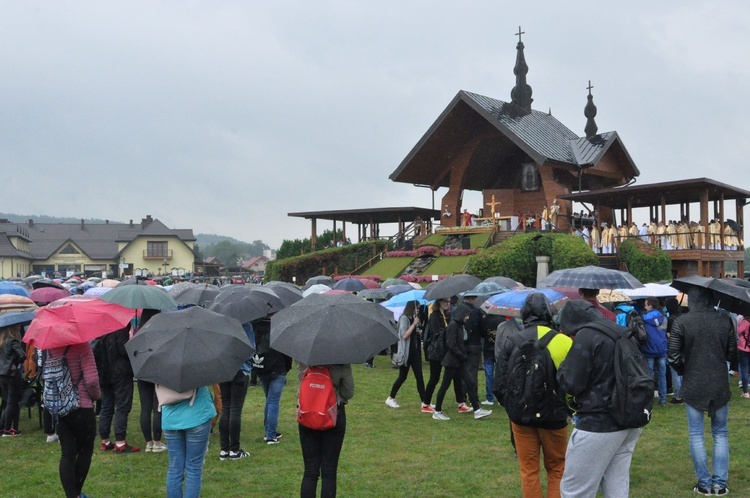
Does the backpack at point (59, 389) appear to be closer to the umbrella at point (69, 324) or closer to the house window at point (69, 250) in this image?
the umbrella at point (69, 324)

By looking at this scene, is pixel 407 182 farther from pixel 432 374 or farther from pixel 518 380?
pixel 518 380

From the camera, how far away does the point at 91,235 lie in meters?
87.9

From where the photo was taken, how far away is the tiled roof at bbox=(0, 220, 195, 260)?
8139cm

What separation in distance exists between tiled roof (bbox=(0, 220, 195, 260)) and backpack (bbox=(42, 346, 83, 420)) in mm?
76648

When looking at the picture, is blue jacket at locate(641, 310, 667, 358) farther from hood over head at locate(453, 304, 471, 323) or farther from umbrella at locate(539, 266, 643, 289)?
hood over head at locate(453, 304, 471, 323)

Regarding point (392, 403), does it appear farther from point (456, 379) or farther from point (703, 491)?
point (703, 491)

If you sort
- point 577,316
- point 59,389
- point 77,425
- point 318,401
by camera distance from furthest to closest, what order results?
1. point 77,425
2. point 59,389
3. point 318,401
4. point 577,316

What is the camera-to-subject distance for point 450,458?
784 cm

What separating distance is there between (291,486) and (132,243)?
257 ft

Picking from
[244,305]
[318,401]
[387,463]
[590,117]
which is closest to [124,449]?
[244,305]

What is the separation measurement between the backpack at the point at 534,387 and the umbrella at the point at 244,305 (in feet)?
10.8

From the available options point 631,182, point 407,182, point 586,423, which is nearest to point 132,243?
point 407,182

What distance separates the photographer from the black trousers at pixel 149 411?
7758mm

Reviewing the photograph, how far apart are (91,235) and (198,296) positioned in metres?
82.9
